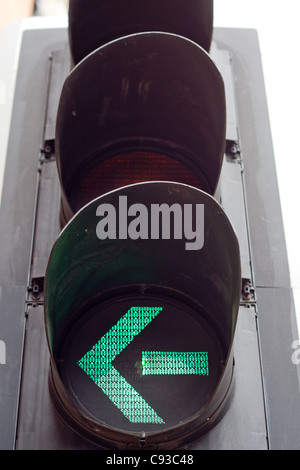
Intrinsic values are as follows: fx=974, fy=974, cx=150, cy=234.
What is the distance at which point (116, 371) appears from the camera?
4410mm

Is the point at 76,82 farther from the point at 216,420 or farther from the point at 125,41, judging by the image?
the point at 216,420

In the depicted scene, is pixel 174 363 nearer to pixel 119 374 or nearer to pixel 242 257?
pixel 119 374

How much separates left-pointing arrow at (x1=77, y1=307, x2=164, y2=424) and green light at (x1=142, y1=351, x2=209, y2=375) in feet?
0.39

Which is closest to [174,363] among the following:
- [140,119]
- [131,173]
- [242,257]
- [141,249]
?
[141,249]

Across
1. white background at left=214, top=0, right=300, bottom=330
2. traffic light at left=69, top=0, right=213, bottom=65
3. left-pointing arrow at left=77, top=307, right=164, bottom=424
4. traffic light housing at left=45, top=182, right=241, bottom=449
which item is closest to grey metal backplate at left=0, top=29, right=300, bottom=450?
white background at left=214, top=0, right=300, bottom=330

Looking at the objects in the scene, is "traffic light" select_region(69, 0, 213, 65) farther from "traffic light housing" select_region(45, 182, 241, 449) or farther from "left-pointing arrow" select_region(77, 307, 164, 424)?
"left-pointing arrow" select_region(77, 307, 164, 424)

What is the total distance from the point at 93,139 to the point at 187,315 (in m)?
1.06

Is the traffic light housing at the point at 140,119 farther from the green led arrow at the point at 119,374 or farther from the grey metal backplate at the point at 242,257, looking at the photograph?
the green led arrow at the point at 119,374

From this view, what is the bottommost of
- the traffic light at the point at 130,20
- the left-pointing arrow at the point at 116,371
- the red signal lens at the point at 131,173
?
the left-pointing arrow at the point at 116,371

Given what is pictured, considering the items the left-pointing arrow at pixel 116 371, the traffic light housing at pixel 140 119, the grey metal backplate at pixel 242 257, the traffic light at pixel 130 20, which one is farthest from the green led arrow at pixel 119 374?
the traffic light at pixel 130 20

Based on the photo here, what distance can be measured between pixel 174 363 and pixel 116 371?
28cm

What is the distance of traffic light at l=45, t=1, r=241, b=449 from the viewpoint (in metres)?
4.19

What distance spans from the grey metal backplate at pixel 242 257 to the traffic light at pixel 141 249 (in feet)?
0.67

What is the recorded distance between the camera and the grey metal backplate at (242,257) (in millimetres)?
4605
